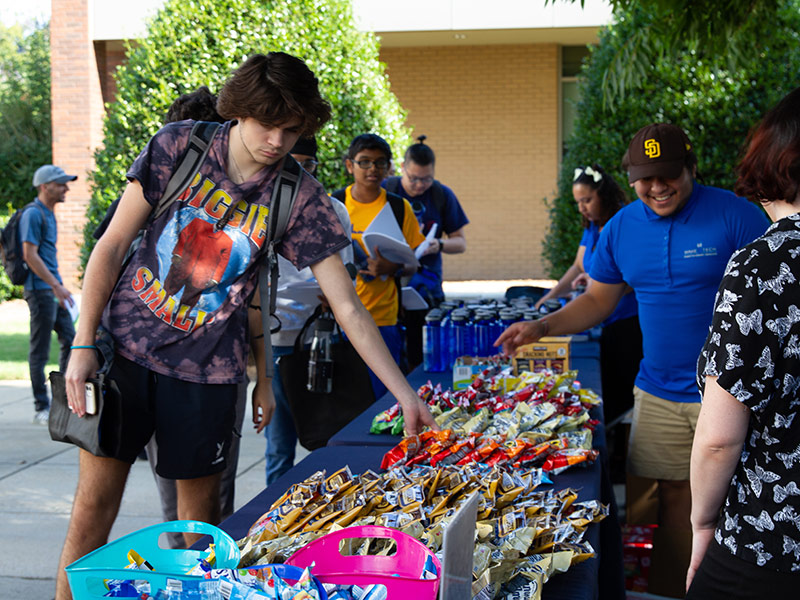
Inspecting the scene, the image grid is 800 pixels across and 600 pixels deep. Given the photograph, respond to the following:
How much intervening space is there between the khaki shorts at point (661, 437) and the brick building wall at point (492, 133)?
12714mm

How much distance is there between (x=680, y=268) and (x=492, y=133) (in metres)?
13.3

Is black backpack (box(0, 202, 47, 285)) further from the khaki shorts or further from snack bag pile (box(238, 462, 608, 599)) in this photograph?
snack bag pile (box(238, 462, 608, 599))

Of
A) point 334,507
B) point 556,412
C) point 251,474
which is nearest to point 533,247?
point 251,474

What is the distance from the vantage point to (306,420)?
4.39 meters

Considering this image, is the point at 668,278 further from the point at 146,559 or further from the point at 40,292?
the point at 40,292

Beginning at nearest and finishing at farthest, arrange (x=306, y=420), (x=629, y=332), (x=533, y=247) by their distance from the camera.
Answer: (x=306, y=420), (x=629, y=332), (x=533, y=247)

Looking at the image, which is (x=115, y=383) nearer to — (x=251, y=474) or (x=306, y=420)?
(x=306, y=420)

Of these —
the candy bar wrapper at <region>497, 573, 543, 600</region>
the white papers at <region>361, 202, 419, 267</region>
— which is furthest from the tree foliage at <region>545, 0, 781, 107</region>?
the candy bar wrapper at <region>497, 573, 543, 600</region>

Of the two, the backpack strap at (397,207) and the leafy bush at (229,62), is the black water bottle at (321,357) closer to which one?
the backpack strap at (397,207)

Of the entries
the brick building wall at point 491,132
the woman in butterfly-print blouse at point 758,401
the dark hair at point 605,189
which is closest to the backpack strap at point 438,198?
the dark hair at point 605,189

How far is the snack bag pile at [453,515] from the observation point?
1810mm

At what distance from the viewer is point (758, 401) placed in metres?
1.83

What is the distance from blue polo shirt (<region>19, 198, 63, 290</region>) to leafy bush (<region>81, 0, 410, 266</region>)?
0.86 metres

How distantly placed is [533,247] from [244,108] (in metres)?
14.6
